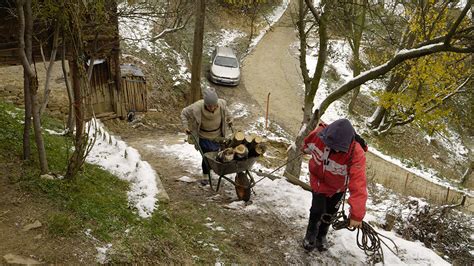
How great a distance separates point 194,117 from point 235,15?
1042 inches

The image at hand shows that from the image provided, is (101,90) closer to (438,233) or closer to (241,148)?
(241,148)

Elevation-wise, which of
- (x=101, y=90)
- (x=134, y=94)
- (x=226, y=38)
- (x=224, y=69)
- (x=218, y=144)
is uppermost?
(x=226, y=38)

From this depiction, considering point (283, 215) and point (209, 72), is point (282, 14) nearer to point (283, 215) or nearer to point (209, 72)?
point (209, 72)

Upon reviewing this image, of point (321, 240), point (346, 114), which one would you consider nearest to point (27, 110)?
point (321, 240)

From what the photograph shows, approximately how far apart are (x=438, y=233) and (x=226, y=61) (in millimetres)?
16889

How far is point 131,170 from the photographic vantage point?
21.6ft

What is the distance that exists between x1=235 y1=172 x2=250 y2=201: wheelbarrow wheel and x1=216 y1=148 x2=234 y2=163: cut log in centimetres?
47

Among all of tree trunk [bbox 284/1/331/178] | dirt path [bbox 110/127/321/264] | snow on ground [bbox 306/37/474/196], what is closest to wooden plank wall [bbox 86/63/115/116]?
dirt path [bbox 110/127/321/264]

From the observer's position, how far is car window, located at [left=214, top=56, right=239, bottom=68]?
21938mm

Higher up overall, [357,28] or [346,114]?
[357,28]

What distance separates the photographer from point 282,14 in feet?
119

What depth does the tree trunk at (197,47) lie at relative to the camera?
540 inches

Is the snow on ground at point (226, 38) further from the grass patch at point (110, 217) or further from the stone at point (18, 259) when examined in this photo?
the stone at point (18, 259)

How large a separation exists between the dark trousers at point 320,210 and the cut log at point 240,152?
4.92 ft
